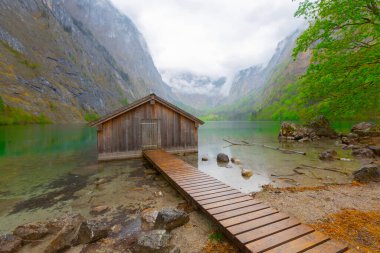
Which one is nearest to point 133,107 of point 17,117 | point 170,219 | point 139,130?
point 139,130

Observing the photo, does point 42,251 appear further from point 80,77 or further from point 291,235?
point 80,77

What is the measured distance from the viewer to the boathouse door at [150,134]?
19453mm

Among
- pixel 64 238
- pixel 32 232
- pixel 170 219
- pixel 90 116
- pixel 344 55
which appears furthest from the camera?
pixel 90 116

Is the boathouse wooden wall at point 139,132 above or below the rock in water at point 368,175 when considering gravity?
above

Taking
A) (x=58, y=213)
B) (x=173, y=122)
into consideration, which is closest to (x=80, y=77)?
(x=173, y=122)

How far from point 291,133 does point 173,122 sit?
26.7 meters

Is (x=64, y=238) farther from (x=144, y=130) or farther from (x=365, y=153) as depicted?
(x=365, y=153)

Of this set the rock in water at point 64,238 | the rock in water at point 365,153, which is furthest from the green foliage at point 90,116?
the rock in water at point 64,238

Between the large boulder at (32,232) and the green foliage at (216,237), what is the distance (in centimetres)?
539

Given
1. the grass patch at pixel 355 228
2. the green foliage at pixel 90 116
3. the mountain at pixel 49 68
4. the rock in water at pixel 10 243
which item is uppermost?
the mountain at pixel 49 68

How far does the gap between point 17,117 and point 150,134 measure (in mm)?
76758

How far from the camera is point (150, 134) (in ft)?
64.7

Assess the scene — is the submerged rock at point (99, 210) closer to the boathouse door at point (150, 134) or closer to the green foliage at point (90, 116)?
the boathouse door at point (150, 134)

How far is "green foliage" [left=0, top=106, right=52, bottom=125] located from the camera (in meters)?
66.6
